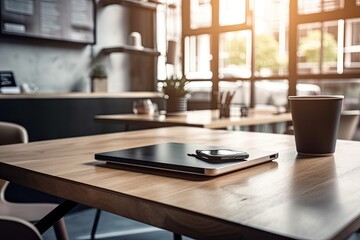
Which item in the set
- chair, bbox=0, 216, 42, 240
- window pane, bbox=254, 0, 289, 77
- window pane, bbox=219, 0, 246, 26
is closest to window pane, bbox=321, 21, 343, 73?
window pane, bbox=254, 0, 289, 77

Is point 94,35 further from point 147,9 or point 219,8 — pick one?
point 219,8

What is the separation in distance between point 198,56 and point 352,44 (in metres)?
1.98

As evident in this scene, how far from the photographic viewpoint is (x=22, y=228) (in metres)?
0.73

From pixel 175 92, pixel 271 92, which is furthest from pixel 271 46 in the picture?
pixel 175 92

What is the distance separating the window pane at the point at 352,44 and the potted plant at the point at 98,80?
249 cm

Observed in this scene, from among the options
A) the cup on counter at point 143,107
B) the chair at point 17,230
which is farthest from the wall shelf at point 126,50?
the chair at point 17,230

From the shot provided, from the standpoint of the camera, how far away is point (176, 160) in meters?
0.79

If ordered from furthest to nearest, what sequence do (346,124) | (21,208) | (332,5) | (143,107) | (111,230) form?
(332,5) < (143,107) < (111,230) < (346,124) < (21,208)

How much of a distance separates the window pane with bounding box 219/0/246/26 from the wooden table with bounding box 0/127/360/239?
155 inches

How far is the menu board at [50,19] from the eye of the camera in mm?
3713

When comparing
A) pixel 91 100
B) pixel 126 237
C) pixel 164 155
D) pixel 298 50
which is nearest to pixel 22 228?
pixel 164 155

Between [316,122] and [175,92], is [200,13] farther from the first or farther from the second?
[316,122]

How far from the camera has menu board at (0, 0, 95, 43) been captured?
12.2ft

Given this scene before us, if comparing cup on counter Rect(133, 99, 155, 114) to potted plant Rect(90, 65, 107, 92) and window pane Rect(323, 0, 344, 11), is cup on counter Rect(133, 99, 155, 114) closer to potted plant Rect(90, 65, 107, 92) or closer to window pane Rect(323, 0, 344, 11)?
potted plant Rect(90, 65, 107, 92)
